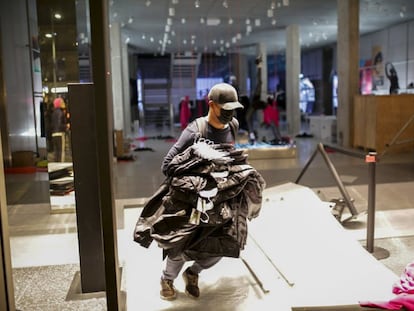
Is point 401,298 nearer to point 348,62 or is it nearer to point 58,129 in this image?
point 58,129

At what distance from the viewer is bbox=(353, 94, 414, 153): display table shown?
9617mm

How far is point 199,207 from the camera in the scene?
2.54 meters

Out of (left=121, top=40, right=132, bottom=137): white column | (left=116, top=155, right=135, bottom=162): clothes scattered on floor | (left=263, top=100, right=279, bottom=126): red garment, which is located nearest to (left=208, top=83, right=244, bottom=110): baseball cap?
(left=116, top=155, right=135, bottom=162): clothes scattered on floor

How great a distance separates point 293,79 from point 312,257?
1108 cm

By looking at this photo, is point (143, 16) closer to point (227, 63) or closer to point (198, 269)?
point (227, 63)

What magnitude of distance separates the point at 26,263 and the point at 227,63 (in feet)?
38.5

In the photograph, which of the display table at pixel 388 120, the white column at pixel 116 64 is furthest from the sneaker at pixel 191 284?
the white column at pixel 116 64

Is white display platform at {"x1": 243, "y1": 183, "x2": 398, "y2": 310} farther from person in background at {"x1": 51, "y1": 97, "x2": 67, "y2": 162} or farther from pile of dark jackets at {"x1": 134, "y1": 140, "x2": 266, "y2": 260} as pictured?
person in background at {"x1": 51, "y1": 97, "x2": 67, "y2": 162}

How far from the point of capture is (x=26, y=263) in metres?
3.91

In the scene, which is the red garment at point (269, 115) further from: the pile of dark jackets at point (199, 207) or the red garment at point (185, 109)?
the pile of dark jackets at point (199, 207)

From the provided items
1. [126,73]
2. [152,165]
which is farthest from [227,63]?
[152,165]

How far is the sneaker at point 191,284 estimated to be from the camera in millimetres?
2916

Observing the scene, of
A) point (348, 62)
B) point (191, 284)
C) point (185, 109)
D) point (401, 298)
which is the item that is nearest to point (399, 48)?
point (348, 62)

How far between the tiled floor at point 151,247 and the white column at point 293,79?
594 cm
